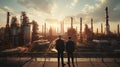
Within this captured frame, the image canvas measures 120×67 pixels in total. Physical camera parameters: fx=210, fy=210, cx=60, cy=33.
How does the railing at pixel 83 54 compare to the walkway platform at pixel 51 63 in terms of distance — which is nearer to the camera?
the walkway platform at pixel 51 63

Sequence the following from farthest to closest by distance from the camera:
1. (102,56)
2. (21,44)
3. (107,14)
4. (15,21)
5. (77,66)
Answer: (15,21)
(107,14)
(21,44)
(102,56)
(77,66)

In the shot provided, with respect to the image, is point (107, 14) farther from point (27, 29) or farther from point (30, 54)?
point (30, 54)

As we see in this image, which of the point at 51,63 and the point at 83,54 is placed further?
the point at 83,54

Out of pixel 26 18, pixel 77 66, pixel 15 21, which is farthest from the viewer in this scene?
pixel 15 21

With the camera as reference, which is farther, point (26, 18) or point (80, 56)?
point (26, 18)

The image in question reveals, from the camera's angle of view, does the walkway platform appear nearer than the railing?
Yes

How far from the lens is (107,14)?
69.1m

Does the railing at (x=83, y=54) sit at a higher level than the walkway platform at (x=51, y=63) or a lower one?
higher

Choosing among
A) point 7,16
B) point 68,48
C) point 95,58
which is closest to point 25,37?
point 7,16

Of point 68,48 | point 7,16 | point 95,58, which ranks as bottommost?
point 95,58

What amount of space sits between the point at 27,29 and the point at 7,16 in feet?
19.7

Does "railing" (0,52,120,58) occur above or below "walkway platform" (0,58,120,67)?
above

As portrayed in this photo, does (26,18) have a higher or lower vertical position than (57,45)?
higher

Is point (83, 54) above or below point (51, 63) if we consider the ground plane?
above
